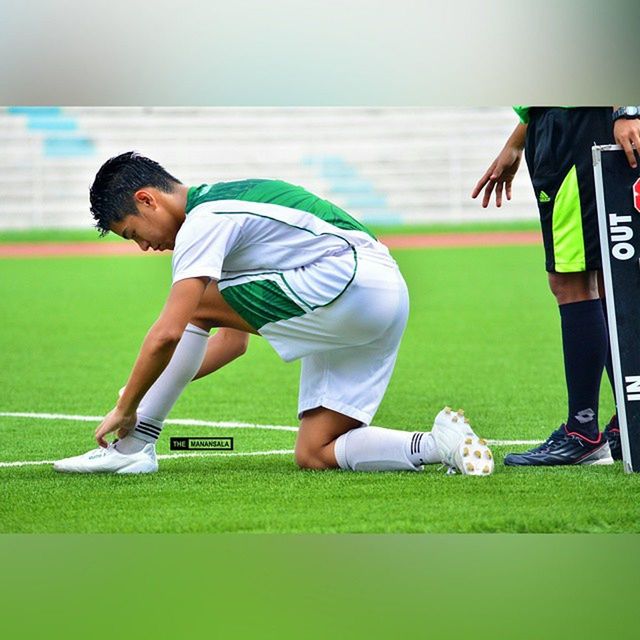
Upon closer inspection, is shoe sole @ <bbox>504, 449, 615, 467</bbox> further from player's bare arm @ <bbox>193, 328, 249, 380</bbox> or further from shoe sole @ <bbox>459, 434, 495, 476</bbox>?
player's bare arm @ <bbox>193, 328, 249, 380</bbox>

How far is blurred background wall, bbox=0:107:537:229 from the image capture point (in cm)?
1315

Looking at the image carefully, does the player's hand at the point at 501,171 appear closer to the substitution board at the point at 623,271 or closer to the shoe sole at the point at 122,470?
the substitution board at the point at 623,271

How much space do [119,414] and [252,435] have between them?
1.10 m

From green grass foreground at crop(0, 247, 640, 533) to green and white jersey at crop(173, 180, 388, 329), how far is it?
0.45 metres

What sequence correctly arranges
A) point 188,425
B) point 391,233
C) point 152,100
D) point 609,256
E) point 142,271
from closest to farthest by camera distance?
point 609,256, point 152,100, point 188,425, point 142,271, point 391,233

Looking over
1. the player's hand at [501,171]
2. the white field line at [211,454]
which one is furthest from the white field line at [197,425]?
the player's hand at [501,171]

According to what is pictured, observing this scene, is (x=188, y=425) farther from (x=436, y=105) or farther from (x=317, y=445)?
(x=436, y=105)

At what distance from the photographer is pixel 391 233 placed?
45.2ft

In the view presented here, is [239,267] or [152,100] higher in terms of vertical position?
[152,100]

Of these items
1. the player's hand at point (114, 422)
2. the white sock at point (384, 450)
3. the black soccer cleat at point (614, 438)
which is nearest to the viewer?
the player's hand at point (114, 422)

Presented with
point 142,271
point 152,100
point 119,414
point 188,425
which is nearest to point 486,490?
point 119,414

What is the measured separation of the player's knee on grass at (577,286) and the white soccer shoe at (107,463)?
47.3 inches

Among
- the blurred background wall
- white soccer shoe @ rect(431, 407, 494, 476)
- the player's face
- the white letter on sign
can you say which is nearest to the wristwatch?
the white letter on sign

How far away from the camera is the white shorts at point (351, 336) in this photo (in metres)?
3.18
